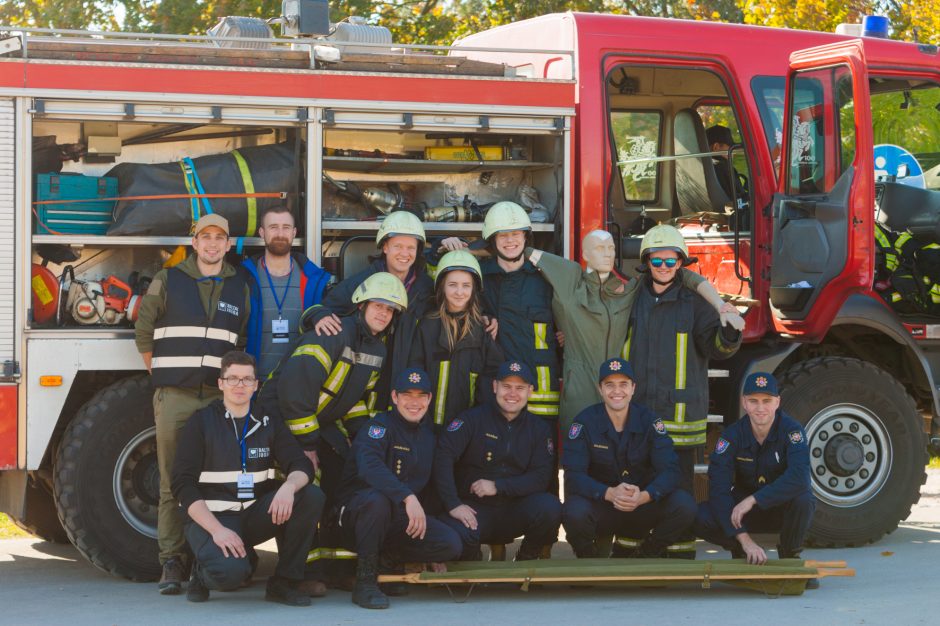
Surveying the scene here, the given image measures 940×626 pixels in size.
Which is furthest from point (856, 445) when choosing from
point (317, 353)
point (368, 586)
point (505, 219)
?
point (317, 353)

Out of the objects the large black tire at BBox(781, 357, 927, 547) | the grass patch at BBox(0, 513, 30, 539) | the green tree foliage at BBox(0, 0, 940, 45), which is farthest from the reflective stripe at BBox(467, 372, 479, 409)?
the green tree foliage at BBox(0, 0, 940, 45)

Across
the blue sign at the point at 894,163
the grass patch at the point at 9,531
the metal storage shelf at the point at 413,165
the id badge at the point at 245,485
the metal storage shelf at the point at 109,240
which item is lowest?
the grass patch at the point at 9,531

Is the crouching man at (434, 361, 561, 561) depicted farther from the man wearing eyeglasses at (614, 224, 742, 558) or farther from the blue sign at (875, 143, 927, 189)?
→ the blue sign at (875, 143, 927, 189)

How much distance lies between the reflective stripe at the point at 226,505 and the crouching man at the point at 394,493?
44cm

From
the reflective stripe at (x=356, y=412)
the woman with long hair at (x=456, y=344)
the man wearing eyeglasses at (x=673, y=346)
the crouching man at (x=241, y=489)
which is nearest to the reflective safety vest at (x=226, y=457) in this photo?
the crouching man at (x=241, y=489)

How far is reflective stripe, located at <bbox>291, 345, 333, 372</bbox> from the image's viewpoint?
5.84 meters

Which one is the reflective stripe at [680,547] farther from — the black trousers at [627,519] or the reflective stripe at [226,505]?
the reflective stripe at [226,505]

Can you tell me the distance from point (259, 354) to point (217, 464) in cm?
75

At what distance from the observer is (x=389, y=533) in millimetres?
5777

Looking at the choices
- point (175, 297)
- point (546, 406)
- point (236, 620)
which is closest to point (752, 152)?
point (546, 406)

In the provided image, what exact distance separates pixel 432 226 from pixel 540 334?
810 millimetres

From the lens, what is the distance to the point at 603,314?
637 centimetres

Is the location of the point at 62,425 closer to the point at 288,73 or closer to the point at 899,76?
the point at 288,73

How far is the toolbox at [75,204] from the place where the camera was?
5.97 m
